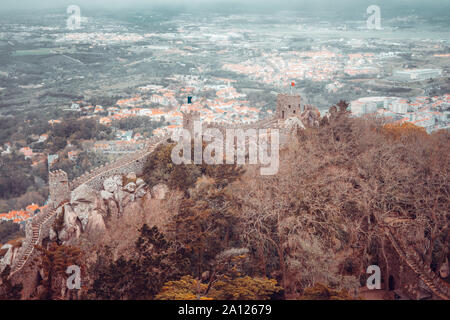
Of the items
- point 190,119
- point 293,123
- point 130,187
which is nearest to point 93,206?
point 130,187

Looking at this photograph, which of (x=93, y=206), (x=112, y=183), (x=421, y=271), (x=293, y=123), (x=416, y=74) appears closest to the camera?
(x=421, y=271)

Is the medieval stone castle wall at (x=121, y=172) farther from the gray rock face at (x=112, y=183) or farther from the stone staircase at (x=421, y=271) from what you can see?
the gray rock face at (x=112, y=183)

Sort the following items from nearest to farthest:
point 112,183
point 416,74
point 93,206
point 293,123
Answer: point 93,206, point 112,183, point 293,123, point 416,74

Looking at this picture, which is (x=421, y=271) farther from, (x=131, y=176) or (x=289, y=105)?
(x=131, y=176)

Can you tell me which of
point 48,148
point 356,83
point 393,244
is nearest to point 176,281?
point 393,244

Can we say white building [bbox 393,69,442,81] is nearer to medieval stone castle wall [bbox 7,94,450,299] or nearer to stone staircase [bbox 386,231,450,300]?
medieval stone castle wall [bbox 7,94,450,299]

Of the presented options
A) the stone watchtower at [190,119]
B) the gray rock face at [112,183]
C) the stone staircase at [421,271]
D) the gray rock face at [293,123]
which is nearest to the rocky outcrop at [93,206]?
the gray rock face at [112,183]

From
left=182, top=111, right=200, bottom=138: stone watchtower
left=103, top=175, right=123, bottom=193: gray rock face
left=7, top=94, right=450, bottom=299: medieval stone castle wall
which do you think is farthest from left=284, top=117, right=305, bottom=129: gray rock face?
left=103, top=175, right=123, bottom=193: gray rock face

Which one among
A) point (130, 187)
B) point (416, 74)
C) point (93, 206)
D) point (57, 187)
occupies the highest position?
point (416, 74)
